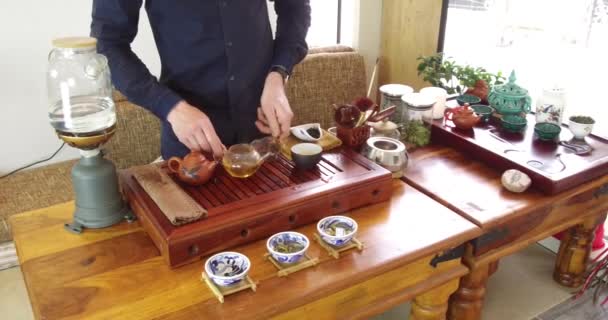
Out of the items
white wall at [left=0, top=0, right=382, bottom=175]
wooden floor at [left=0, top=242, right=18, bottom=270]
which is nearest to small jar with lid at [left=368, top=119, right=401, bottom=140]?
white wall at [left=0, top=0, right=382, bottom=175]

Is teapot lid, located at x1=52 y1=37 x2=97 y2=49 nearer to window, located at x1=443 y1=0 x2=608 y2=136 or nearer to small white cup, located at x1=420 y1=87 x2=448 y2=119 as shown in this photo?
small white cup, located at x1=420 y1=87 x2=448 y2=119

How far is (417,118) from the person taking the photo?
1.80 m

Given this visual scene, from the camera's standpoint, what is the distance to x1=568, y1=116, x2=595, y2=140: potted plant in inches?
67.0

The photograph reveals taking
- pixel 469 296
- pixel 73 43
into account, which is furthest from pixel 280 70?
pixel 469 296

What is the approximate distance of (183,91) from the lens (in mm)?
1528

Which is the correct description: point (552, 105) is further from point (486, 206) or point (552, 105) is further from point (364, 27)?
point (364, 27)

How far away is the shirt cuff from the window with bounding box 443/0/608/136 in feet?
4.65

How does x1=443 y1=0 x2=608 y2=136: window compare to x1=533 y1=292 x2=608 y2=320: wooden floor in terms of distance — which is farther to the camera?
x1=443 y1=0 x2=608 y2=136: window

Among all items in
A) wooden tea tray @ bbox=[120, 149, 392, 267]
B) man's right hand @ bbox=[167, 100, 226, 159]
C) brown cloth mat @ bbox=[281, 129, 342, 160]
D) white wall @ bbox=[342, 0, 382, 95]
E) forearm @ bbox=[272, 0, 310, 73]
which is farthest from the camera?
white wall @ bbox=[342, 0, 382, 95]

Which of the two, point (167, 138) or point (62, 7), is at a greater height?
point (62, 7)

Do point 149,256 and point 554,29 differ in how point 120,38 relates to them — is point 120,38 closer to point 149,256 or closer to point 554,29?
point 149,256

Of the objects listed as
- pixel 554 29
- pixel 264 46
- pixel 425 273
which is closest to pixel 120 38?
pixel 264 46

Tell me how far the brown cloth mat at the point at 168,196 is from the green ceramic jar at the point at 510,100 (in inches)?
47.0

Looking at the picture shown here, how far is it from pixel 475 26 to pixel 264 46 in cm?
160
